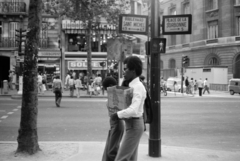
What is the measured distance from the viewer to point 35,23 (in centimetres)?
643

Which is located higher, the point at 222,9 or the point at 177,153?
the point at 222,9

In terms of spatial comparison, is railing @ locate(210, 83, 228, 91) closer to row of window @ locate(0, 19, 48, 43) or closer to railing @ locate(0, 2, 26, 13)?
row of window @ locate(0, 19, 48, 43)

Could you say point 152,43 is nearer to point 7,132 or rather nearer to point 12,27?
point 7,132

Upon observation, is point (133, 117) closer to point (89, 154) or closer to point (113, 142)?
point (113, 142)

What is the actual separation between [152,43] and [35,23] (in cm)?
246

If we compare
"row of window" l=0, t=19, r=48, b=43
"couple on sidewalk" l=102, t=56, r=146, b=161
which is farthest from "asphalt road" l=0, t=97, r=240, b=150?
"row of window" l=0, t=19, r=48, b=43

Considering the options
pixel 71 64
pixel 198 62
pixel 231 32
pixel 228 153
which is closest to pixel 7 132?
pixel 228 153

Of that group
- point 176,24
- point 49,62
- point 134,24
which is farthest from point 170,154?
point 49,62

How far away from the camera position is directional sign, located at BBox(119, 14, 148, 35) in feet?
19.5

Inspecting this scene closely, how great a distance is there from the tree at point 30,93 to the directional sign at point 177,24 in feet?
8.67

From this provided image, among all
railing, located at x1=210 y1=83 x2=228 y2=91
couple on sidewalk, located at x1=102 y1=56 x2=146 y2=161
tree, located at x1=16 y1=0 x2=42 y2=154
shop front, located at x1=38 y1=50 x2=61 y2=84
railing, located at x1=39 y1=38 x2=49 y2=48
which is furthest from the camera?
railing, located at x1=210 y1=83 x2=228 y2=91

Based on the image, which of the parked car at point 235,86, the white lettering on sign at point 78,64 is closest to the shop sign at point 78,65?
the white lettering on sign at point 78,64

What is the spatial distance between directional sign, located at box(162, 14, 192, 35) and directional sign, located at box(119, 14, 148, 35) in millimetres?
418

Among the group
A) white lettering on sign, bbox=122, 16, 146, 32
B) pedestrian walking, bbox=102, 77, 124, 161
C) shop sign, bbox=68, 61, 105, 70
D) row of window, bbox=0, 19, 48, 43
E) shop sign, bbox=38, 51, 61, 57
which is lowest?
pedestrian walking, bbox=102, 77, 124, 161
